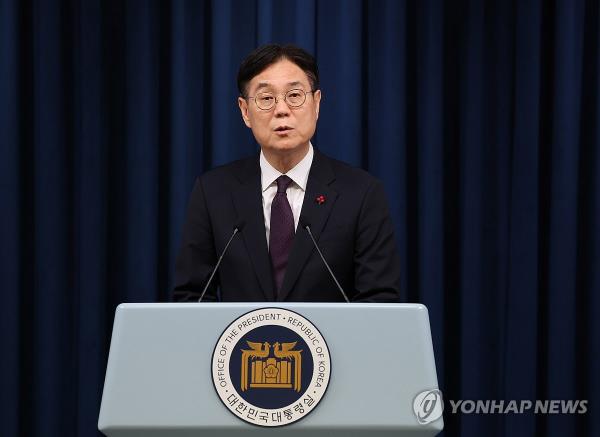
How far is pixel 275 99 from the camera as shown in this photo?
185 centimetres

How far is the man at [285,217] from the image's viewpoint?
5.76 ft

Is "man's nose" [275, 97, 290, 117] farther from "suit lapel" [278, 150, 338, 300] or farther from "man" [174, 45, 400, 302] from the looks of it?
"suit lapel" [278, 150, 338, 300]

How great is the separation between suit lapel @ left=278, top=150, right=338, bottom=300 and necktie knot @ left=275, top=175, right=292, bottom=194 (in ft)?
0.16

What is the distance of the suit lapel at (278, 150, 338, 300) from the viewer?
1.72m

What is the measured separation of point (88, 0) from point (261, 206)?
138 cm

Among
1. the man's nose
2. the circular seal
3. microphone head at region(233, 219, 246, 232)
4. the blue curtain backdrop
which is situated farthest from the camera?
the blue curtain backdrop

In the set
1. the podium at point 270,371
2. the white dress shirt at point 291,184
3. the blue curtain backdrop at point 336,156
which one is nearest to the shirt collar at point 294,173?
the white dress shirt at point 291,184

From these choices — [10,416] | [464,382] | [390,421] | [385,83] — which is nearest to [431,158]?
[385,83]

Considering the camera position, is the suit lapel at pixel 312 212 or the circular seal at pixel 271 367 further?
the suit lapel at pixel 312 212

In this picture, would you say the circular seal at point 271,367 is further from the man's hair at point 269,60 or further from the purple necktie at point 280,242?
the man's hair at point 269,60

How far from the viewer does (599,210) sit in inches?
111

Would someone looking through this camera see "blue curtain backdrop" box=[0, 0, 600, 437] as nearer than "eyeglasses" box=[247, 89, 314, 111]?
No

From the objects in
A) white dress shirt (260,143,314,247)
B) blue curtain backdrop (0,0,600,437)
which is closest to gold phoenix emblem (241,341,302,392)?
white dress shirt (260,143,314,247)

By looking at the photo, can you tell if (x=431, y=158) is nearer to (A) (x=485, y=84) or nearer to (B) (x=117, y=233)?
(A) (x=485, y=84)
